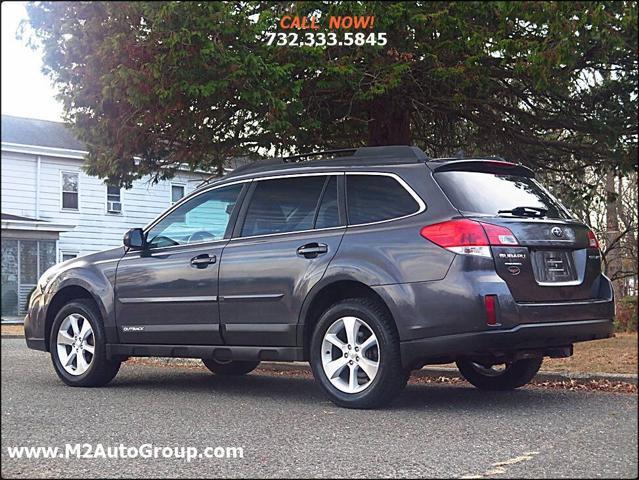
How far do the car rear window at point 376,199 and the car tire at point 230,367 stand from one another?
9.81 ft

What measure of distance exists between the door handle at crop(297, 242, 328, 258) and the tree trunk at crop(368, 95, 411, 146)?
14.6 ft

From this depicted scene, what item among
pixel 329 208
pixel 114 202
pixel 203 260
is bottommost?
pixel 203 260

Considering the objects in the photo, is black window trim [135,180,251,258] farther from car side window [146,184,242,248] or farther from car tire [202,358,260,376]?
car tire [202,358,260,376]

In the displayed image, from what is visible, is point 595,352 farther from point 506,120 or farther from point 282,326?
point 282,326

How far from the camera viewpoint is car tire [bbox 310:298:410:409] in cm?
597

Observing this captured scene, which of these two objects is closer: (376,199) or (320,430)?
(320,430)

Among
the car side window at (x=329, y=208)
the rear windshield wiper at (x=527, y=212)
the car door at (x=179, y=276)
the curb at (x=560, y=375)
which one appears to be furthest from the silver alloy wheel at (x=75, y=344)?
the rear windshield wiper at (x=527, y=212)

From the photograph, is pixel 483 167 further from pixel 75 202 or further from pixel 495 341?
pixel 75 202

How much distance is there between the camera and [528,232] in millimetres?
5871

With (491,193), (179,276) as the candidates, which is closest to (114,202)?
(179,276)

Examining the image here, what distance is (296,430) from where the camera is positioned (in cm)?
541

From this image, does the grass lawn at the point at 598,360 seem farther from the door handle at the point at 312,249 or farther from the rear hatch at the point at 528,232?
the door handle at the point at 312,249

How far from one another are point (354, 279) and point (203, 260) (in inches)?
60.2

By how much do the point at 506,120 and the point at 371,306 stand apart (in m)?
5.98
